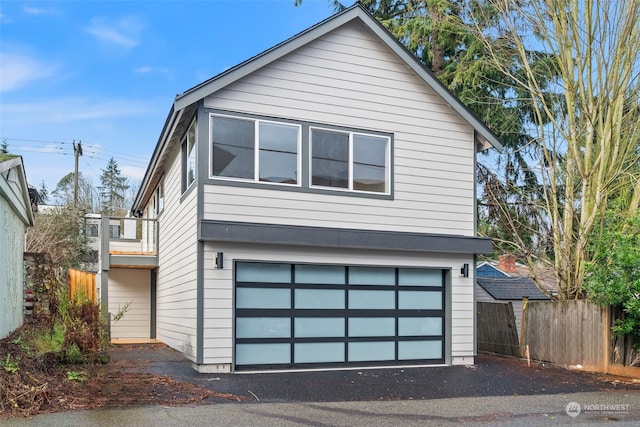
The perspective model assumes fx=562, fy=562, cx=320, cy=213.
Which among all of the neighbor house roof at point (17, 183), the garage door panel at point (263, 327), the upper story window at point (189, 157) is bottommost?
the garage door panel at point (263, 327)

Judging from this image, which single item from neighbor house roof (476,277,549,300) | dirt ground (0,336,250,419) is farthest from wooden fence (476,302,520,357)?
dirt ground (0,336,250,419)

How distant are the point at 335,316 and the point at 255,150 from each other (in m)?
3.59

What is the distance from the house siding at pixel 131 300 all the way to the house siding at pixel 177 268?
3.98 ft

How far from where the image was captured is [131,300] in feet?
56.2

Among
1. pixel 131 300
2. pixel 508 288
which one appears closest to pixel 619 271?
pixel 508 288

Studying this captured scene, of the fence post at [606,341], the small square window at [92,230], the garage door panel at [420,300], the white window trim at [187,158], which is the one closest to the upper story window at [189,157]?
the white window trim at [187,158]

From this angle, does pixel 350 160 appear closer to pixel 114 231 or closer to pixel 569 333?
pixel 569 333

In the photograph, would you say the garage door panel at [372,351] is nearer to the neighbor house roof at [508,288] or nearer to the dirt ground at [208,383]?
the dirt ground at [208,383]

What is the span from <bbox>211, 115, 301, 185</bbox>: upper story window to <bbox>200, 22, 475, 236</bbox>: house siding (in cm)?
24

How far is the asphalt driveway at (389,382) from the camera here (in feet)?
28.1

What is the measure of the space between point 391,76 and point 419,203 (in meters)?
2.77

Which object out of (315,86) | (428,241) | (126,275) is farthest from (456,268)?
(126,275)

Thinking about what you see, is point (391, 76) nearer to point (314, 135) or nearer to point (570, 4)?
point (314, 135)

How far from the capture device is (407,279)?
1182 centimetres
